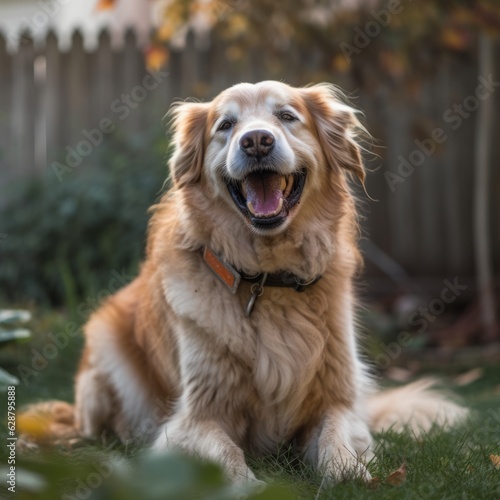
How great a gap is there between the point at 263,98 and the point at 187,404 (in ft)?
4.27

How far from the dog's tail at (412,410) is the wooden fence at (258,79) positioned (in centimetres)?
394

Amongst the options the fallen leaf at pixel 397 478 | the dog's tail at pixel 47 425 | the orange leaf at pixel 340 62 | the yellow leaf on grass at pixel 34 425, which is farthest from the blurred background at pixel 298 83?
the fallen leaf at pixel 397 478

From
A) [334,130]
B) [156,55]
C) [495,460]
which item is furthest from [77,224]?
[495,460]

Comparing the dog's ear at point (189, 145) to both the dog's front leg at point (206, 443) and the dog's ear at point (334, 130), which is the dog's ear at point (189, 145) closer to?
the dog's ear at point (334, 130)

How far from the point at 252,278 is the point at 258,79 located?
5040 mm

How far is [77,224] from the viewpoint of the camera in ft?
23.9

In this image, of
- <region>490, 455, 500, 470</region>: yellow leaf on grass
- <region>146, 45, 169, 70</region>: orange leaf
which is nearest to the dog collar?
<region>490, 455, 500, 470</region>: yellow leaf on grass

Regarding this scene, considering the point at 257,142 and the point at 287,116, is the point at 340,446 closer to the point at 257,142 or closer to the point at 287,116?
the point at 257,142

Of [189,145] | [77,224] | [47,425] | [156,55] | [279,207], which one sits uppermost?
[156,55]

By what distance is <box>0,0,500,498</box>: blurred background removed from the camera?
21.7 feet

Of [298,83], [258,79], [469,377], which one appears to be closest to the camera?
[469,377]

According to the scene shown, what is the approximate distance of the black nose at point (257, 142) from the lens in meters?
3.01

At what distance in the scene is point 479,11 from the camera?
636cm

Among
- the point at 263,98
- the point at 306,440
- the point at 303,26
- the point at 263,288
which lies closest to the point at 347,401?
Result: the point at 306,440
